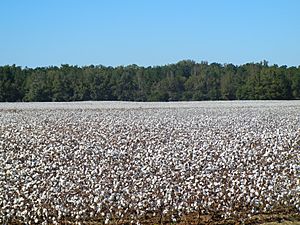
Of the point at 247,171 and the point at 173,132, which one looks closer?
the point at 247,171

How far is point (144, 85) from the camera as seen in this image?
9944 cm

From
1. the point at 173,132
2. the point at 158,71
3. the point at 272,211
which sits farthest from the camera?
the point at 158,71

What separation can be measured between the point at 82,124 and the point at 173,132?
7.30 m

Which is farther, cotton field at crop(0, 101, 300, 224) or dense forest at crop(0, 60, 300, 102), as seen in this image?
dense forest at crop(0, 60, 300, 102)

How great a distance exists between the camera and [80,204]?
10188 mm

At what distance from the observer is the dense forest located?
3450 inches

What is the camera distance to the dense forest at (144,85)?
87.6 metres

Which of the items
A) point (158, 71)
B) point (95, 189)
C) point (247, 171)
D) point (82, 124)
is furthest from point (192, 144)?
point (158, 71)

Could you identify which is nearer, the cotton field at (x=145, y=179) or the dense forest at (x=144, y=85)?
the cotton field at (x=145, y=179)

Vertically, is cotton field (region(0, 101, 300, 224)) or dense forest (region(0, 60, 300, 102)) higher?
dense forest (region(0, 60, 300, 102))

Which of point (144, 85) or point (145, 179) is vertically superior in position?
point (144, 85)

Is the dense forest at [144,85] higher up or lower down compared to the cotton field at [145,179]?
higher up

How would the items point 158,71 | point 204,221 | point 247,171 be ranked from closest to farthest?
1. point 204,221
2. point 247,171
3. point 158,71

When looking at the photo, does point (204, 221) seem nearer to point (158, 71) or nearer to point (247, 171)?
point (247, 171)
